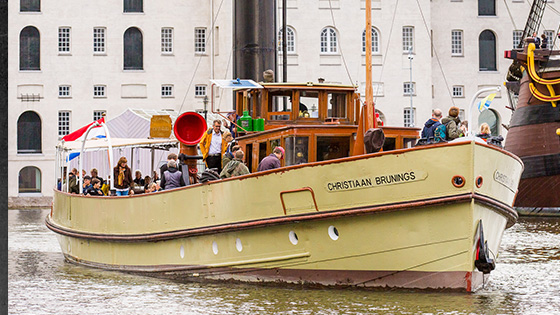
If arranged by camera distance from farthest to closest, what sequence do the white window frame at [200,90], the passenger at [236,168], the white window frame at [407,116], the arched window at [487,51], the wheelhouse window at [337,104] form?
the arched window at [487,51] < the white window frame at [407,116] < the white window frame at [200,90] < the wheelhouse window at [337,104] < the passenger at [236,168]

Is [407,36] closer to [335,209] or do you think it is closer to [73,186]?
[73,186]

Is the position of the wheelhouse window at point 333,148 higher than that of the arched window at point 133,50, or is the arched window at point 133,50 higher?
the arched window at point 133,50

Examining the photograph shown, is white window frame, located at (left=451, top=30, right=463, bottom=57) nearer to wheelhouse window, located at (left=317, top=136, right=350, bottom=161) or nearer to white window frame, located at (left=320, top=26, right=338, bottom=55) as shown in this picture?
white window frame, located at (left=320, top=26, right=338, bottom=55)

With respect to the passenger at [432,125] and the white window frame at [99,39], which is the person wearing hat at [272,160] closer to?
the passenger at [432,125]

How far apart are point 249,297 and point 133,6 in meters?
48.1

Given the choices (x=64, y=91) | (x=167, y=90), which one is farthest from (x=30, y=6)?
(x=167, y=90)

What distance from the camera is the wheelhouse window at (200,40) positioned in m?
58.7

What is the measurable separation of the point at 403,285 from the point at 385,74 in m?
48.0

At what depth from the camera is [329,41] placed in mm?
58656

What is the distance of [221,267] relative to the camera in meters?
13.5

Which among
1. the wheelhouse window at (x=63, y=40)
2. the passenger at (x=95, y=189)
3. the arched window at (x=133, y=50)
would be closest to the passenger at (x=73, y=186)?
the passenger at (x=95, y=189)

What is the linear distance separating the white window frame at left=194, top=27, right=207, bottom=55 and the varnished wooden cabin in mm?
43374

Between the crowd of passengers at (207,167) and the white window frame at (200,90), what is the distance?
3933 cm

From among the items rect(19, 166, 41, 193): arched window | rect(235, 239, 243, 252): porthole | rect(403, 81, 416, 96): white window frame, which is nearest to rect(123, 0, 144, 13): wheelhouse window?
rect(19, 166, 41, 193): arched window
